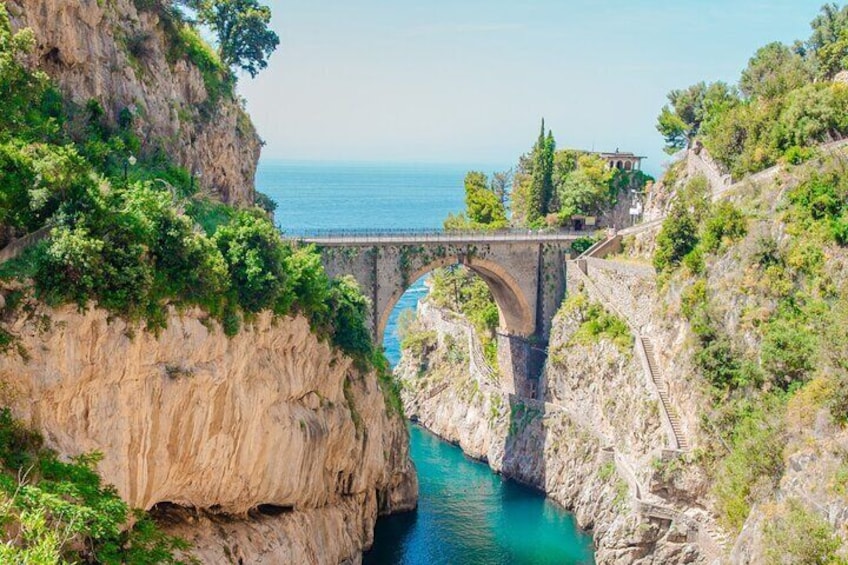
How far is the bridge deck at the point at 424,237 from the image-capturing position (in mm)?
47219

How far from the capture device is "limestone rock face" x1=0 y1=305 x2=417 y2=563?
24781 mm

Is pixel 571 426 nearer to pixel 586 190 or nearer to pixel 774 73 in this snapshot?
pixel 586 190

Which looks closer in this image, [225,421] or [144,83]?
[225,421]

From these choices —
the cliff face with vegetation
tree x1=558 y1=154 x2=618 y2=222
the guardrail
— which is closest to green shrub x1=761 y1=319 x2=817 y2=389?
the cliff face with vegetation

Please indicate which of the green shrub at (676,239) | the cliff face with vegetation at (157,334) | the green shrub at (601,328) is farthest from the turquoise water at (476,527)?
the green shrub at (676,239)

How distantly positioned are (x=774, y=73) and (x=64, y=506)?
170 feet

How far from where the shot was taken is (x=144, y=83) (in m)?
36.8

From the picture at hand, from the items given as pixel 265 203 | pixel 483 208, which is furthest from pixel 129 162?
pixel 483 208

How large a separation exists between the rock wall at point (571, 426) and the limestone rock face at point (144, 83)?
65.4 feet

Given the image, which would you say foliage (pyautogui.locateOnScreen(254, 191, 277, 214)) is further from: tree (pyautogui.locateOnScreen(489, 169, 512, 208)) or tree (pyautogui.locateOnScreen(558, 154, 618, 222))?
tree (pyautogui.locateOnScreen(489, 169, 512, 208))

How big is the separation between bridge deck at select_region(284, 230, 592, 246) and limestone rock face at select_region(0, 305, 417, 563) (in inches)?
353

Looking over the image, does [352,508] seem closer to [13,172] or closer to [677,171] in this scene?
[13,172]

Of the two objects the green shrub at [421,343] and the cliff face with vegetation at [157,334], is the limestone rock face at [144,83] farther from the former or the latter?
the green shrub at [421,343]

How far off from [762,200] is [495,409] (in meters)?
20.2
